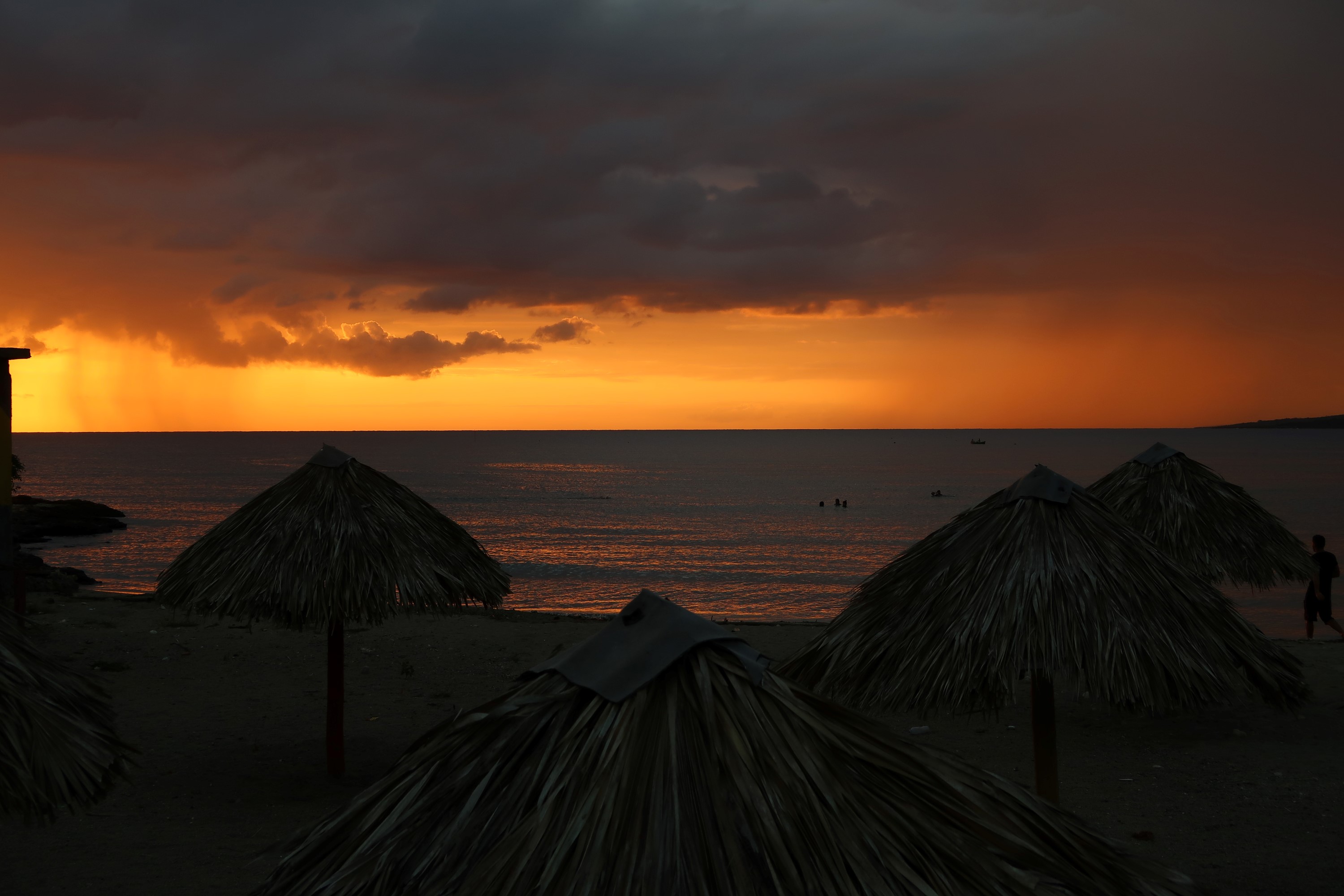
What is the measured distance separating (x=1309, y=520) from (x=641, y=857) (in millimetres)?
70878

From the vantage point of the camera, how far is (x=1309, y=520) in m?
60.6

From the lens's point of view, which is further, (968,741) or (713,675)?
(968,741)

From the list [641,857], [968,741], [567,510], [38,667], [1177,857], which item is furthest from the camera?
[567,510]

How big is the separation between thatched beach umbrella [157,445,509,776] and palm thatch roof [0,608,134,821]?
3247 mm

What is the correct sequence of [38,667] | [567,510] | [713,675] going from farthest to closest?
[567,510] < [38,667] < [713,675]

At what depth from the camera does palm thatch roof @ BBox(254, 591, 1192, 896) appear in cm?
239

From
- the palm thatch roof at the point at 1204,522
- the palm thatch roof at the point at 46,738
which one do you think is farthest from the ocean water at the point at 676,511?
the palm thatch roof at the point at 46,738

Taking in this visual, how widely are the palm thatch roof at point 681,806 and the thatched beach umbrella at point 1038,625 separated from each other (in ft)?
10.2

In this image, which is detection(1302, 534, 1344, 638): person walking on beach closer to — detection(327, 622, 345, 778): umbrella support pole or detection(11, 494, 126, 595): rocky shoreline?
detection(327, 622, 345, 778): umbrella support pole

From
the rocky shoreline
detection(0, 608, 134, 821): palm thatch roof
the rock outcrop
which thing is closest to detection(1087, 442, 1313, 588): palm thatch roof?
detection(0, 608, 134, 821): palm thatch roof

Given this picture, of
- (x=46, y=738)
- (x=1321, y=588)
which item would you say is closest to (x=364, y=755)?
(x=46, y=738)

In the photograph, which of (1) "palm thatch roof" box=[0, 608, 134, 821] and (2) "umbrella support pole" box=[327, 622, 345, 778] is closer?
(1) "palm thatch roof" box=[0, 608, 134, 821]

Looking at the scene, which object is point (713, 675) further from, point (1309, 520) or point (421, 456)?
point (421, 456)

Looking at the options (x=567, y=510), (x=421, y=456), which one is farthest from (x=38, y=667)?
(x=421, y=456)
